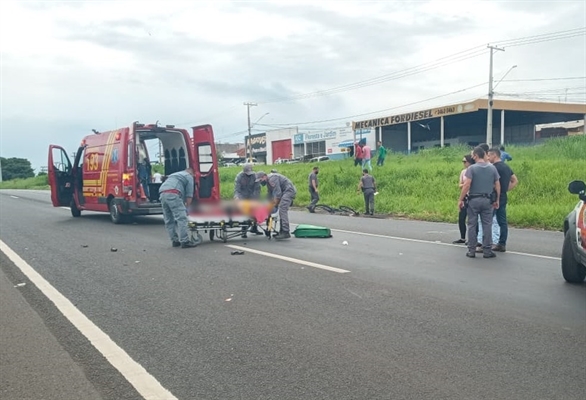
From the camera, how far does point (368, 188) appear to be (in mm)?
17531

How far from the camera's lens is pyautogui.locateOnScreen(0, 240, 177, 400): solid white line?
366cm

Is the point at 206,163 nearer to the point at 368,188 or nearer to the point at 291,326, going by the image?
the point at 368,188

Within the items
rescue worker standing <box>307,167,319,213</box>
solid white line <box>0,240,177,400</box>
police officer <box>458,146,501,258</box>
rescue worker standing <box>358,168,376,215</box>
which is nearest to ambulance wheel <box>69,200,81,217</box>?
rescue worker standing <box>307,167,319,213</box>

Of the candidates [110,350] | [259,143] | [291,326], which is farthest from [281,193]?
[259,143]

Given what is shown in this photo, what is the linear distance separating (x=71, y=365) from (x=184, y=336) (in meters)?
0.99

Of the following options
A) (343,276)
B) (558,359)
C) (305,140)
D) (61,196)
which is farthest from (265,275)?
(305,140)

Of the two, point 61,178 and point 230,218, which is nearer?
point 230,218

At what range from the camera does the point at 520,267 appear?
7793 millimetres

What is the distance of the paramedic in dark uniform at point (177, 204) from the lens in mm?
10125

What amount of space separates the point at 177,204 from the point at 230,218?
41.6 inches

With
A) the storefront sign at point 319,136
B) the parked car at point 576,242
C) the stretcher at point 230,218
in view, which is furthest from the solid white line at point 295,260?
the storefront sign at point 319,136

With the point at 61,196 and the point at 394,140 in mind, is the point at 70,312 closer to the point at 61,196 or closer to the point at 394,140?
the point at 61,196

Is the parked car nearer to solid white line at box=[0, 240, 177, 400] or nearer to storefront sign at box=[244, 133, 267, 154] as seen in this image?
solid white line at box=[0, 240, 177, 400]

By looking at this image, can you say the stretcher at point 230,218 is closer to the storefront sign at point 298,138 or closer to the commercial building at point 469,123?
the commercial building at point 469,123
